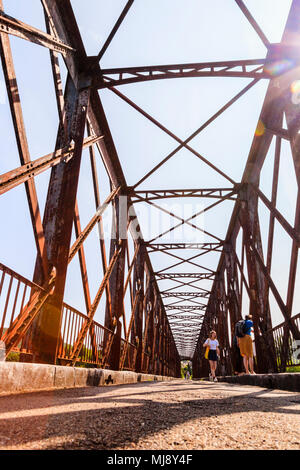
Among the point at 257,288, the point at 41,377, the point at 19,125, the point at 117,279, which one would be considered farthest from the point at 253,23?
the point at 117,279

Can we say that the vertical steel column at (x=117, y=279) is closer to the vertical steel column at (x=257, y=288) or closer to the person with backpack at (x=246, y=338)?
the person with backpack at (x=246, y=338)

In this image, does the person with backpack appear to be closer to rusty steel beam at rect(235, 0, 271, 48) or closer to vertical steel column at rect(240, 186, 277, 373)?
vertical steel column at rect(240, 186, 277, 373)

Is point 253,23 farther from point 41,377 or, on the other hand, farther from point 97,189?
point 41,377

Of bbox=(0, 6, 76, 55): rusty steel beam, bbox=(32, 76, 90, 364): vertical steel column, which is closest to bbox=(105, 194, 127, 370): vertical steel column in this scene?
bbox=(32, 76, 90, 364): vertical steel column

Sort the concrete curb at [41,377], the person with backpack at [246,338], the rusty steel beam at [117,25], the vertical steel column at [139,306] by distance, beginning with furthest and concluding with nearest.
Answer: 1. the vertical steel column at [139,306]
2. the person with backpack at [246,338]
3. the rusty steel beam at [117,25]
4. the concrete curb at [41,377]

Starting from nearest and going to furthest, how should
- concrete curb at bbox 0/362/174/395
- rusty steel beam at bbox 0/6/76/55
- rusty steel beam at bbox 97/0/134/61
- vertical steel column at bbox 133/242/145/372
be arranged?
1. concrete curb at bbox 0/362/174/395
2. rusty steel beam at bbox 0/6/76/55
3. rusty steel beam at bbox 97/0/134/61
4. vertical steel column at bbox 133/242/145/372

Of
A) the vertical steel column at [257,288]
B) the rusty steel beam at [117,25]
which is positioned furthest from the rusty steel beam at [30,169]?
the vertical steel column at [257,288]

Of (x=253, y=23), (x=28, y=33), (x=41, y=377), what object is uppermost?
(x=253, y=23)

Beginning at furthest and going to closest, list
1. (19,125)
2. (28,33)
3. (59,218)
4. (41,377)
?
(59,218)
(28,33)
(19,125)
(41,377)

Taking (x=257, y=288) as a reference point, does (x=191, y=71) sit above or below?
above

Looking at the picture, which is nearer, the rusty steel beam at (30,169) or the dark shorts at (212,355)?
the rusty steel beam at (30,169)

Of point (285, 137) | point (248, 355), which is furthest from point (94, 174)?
point (248, 355)

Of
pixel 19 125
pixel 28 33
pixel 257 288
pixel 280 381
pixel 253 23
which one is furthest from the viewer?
pixel 257 288

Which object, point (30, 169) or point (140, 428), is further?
point (30, 169)
